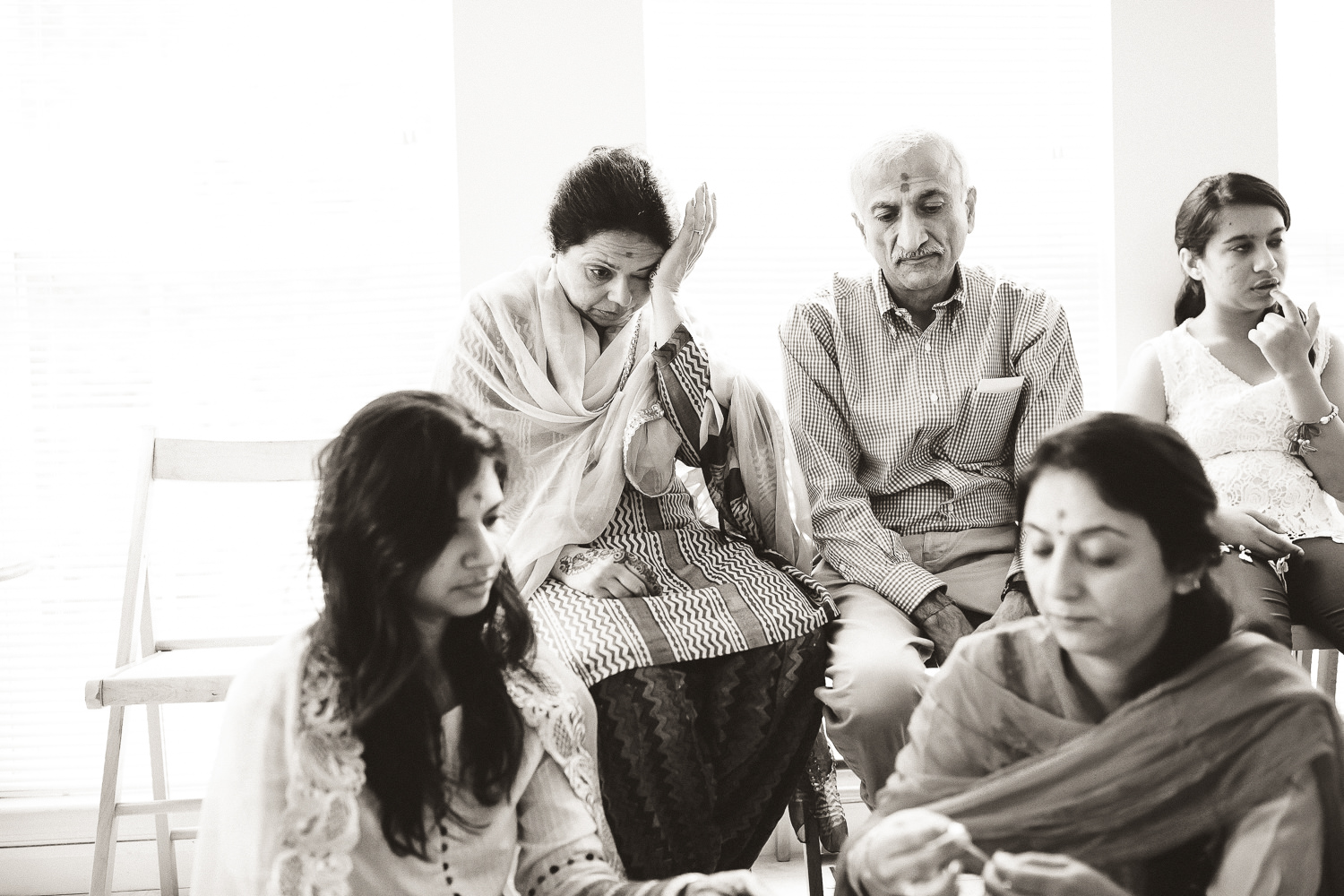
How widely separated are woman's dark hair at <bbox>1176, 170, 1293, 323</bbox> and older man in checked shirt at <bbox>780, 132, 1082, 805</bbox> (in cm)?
44

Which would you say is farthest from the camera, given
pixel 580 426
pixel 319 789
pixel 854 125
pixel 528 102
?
pixel 854 125

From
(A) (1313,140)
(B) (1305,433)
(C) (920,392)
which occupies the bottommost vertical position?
(B) (1305,433)

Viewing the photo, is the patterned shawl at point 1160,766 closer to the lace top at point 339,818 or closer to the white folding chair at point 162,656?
the lace top at point 339,818

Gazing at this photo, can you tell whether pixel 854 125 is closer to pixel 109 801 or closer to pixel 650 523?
pixel 650 523

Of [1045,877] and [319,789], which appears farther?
[319,789]

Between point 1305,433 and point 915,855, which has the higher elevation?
point 1305,433

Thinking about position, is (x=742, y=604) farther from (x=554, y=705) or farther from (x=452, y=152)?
(x=452, y=152)

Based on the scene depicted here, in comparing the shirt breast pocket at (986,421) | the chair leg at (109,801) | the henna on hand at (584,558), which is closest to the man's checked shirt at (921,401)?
the shirt breast pocket at (986,421)

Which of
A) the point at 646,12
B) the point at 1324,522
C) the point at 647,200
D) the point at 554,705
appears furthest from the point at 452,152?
the point at 1324,522

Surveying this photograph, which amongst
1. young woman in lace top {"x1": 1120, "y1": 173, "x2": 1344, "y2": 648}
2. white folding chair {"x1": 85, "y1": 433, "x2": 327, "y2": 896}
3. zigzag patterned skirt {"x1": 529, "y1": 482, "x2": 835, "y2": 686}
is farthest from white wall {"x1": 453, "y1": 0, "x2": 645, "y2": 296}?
young woman in lace top {"x1": 1120, "y1": 173, "x2": 1344, "y2": 648}

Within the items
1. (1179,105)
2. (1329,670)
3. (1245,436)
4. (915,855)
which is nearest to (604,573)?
(915,855)

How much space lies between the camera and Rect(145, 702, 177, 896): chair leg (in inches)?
107

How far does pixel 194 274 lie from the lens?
299 cm

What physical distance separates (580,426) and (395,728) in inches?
38.3
